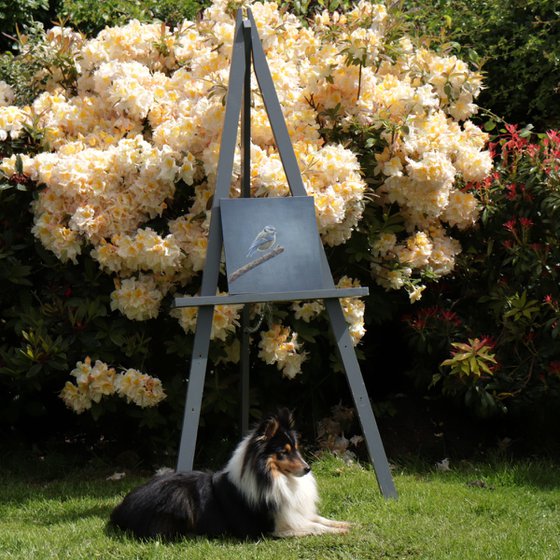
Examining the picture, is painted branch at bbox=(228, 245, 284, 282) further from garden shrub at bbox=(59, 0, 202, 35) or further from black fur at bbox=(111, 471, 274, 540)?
garden shrub at bbox=(59, 0, 202, 35)

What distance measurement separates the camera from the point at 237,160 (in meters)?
6.01

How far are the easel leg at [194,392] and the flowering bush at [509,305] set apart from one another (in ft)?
6.13

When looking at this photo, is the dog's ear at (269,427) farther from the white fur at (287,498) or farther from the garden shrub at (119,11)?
the garden shrub at (119,11)

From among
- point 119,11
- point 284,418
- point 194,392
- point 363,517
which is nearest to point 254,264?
point 194,392

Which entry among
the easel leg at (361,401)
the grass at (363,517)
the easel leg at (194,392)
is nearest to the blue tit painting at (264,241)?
the easel leg at (194,392)

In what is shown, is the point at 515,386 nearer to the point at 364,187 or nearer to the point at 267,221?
the point at 364,187

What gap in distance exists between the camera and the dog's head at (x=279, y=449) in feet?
15.5

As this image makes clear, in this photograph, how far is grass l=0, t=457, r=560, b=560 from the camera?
15.1ft

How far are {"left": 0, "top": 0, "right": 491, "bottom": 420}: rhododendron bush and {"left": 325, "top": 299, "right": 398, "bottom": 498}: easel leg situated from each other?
2.43 ft

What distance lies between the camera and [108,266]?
6.06m

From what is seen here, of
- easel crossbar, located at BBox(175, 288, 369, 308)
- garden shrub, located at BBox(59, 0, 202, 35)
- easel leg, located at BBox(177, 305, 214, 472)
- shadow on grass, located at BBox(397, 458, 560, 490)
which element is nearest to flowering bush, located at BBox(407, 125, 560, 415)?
shadow on grass, located at BBox(397, 458, 560, 490)

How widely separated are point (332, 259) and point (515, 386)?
148 centimetres

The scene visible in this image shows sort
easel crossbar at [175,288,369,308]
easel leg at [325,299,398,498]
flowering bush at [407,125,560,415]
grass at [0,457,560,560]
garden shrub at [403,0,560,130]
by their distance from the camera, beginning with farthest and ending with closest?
garden shrub at [403,0,560,130] < flowering bush at [407,125,560,415] < easel leg at [325,299,398,498] < easel crossbar at [175,288,369,308] < grass at [0,457,560,560]

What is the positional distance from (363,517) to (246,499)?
718 millimetres
